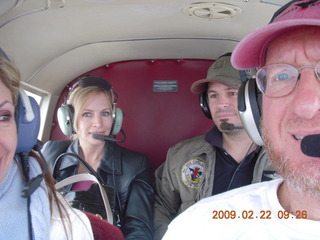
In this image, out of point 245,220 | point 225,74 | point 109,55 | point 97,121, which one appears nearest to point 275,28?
point 245,220

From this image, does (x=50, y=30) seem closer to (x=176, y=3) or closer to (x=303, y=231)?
(x=176, y=3)

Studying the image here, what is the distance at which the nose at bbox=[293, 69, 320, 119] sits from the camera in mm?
950

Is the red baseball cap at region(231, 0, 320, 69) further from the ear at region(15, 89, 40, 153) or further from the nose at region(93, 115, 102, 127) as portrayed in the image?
the nose at region(93, 115, 102, 127)

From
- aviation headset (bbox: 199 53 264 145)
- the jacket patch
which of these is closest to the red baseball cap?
aviation headset (bbox: 199 53 264 145)

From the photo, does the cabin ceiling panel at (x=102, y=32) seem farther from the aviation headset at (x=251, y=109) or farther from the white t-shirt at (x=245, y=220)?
the white t-shirt at (x=245, y=220)

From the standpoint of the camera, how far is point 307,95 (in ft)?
3.23

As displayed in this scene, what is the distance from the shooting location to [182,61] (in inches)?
116

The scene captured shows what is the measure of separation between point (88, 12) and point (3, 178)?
111cm

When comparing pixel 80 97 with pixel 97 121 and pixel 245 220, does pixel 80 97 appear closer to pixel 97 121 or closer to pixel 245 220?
pixel 97 121

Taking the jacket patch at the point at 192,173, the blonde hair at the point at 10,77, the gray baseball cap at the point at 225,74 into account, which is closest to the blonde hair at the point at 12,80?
the blonde hair at the point at 10,77

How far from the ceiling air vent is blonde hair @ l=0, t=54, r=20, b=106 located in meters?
1.06

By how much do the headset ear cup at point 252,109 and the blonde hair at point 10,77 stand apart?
Answer: 833mm

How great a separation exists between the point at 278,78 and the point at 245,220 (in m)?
0.48

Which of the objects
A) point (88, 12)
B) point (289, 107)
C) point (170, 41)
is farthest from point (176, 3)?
point (289, 107)
